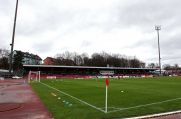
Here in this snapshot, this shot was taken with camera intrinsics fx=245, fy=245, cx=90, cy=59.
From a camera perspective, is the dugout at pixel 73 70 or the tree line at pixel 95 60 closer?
the dugout at pixel 73 70

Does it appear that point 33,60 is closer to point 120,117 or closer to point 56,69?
point 56,69

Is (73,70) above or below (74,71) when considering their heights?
above

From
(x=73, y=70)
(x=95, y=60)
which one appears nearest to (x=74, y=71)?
(x=73, y=70)

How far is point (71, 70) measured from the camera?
94625 millimetres

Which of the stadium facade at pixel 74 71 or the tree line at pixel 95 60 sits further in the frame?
the tree line at pixel 95 60

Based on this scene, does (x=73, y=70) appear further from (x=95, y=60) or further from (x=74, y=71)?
(x=95, y=60)

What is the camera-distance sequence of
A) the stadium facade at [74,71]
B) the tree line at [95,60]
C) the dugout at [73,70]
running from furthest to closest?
the tree line at [95,60], the dugout at [73,70], the stadium facade at [74,71]

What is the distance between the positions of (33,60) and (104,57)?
2145 inches

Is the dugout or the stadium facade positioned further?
the dugout

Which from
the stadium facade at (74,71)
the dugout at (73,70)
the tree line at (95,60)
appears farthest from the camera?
the tree line at (95,60)

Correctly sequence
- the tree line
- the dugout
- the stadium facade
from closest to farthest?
the stadium facade
the dugout
the tree line

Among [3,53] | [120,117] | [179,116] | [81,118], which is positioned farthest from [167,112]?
[3,53]

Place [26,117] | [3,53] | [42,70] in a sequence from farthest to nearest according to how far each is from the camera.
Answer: [3,53], [42,70], [26,117]

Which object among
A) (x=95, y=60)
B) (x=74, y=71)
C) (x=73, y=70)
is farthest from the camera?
(x=95, y=60)
